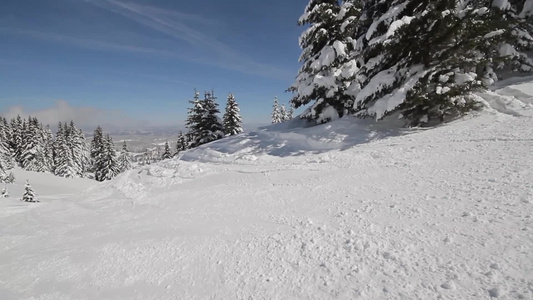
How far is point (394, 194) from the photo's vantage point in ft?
16.0

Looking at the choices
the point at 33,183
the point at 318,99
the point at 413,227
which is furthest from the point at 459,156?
the point at 33,183

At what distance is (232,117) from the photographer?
28.7m

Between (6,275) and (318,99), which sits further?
(318,99)

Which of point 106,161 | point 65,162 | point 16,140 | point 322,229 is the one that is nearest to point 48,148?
point 16,140

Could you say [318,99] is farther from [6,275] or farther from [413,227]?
[6,275]

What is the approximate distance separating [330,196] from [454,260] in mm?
2675

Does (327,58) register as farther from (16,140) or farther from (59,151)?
(16,140)

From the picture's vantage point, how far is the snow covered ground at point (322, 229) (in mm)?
2994

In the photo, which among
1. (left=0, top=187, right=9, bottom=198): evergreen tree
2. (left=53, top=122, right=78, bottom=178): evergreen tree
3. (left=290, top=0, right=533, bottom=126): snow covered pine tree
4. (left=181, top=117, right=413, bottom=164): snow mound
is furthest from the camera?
(left=53, top=122, right=78, bottom=178): evergreen tree

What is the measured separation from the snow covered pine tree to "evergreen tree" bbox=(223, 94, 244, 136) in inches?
691

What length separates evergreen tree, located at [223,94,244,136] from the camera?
28.5 metres

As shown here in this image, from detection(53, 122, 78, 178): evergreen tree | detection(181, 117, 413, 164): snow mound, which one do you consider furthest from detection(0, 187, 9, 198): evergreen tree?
detection(53, 122, 78, 178): evergreen tree

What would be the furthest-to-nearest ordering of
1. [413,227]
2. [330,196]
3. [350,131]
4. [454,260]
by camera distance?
1. [350,131]
2. [330,196]
3. [413,227]
4. [454,260]

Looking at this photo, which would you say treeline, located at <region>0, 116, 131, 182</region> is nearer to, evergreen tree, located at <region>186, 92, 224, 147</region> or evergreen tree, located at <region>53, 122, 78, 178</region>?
evergreen tree, located at <region>53, 122, 78, 178</region>
